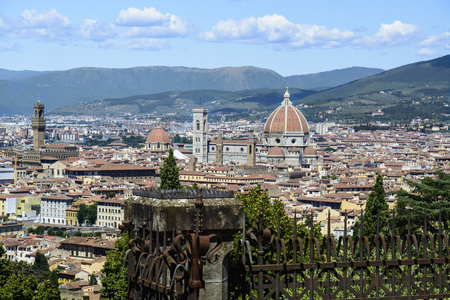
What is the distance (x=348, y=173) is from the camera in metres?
86.2

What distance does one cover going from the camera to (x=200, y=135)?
105812mm

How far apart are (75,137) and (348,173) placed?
10361 cm

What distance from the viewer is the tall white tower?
106m

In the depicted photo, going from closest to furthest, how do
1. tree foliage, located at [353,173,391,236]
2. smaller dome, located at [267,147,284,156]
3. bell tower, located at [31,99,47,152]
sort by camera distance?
1. tree foliage, located at [353,173,391,236]
2. smaller dome, located at [267,147,284,156]
3. bell tower, located at [31,99,47,152]

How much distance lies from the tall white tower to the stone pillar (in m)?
102

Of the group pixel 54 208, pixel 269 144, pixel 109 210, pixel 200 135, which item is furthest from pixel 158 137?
pixel 109 210

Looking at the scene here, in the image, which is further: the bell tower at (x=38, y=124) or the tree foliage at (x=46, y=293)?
the bell tower at (x=38, y=124)

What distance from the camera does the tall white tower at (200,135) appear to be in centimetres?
10619

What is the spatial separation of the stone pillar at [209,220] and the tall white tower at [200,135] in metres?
102

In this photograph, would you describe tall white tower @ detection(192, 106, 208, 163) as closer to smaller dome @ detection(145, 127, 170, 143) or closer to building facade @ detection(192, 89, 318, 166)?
building facade @ detection(192, 89, 318, 166)

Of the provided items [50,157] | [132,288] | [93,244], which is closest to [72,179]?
[50,157]

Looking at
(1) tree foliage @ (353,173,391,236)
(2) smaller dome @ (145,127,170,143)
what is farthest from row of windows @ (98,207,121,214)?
(2) smaller dome @ (145,127,170,143)

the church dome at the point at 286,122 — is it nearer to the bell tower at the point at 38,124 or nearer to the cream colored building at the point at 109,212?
the bell tower at the point at 38,124

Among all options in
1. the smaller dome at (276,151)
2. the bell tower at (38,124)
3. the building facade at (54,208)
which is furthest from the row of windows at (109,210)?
the bell tower at (38,124)
